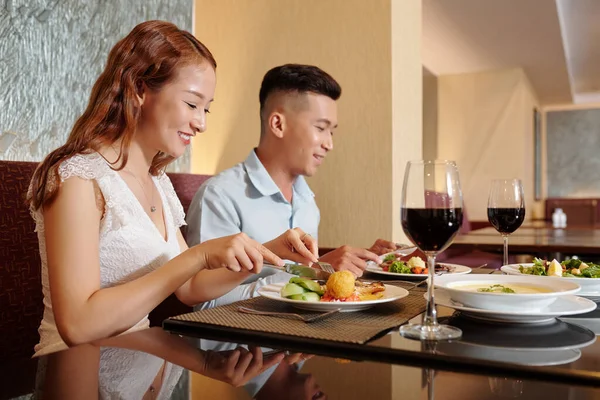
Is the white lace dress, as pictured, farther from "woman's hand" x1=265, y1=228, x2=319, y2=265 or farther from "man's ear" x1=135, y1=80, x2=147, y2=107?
"woman's hand" x1=265, y1=228, x2=319, y2=265

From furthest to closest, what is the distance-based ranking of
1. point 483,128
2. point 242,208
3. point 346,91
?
point 483,128
point 346,91
point 242,208

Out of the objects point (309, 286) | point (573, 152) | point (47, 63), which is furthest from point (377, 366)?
point (573, 152)

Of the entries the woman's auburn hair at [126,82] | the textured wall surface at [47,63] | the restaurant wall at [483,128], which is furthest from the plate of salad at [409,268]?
the restaurant wall at [483,128]

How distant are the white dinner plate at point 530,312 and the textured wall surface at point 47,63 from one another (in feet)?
5.41

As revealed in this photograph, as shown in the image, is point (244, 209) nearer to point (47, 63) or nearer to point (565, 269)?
point (47, 63)

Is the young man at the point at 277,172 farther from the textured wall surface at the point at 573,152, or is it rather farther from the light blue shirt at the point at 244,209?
the textured wall surface at the point at 573,152

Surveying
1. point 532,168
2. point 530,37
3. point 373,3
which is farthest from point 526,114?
point 373,3

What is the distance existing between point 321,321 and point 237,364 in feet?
0.72

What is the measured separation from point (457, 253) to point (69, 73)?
9.19 feet

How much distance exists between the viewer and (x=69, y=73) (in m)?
2.18

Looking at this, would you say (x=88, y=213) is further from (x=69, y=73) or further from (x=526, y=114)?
(x=526, y=114)

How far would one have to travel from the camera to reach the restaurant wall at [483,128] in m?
7.33

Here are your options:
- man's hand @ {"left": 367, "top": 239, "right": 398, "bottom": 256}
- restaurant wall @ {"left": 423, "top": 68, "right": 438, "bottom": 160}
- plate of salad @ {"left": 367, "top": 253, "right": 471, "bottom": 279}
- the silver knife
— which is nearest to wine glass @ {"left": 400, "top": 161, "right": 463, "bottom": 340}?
the silver knife

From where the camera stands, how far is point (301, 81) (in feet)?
7.38
